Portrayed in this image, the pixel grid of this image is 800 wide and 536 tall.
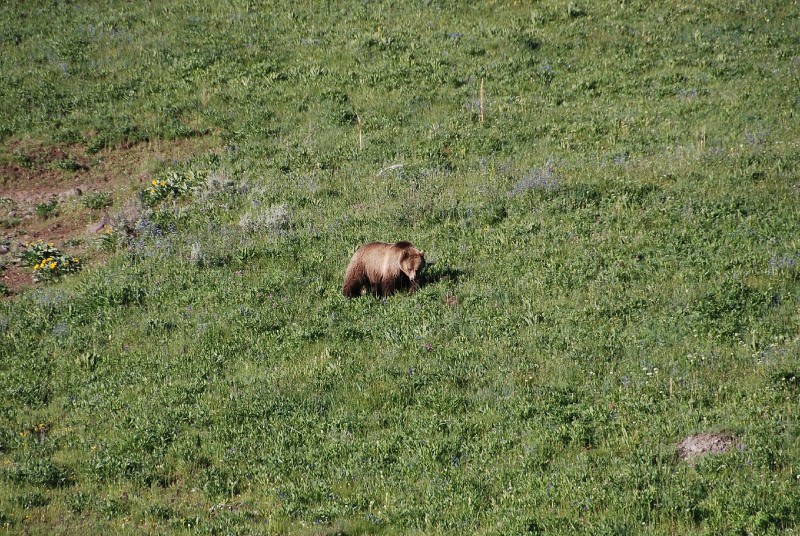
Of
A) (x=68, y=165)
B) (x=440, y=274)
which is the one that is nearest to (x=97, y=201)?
(x=68, y=165)

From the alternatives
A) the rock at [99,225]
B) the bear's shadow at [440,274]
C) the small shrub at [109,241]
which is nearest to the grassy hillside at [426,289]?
the bear's shadow at [440,274]

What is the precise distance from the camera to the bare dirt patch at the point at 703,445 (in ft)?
30.1

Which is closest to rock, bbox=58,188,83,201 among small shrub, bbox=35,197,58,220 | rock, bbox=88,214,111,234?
small shrub, bbox=35,197,58,220

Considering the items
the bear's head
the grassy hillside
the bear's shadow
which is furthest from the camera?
the bear's shadow

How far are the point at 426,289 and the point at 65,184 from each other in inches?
536

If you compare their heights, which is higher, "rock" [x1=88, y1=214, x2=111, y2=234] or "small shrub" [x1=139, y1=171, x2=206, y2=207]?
"small shrub" [x1=139, y1=171, x2=206, y2=207]

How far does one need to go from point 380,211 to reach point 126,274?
5535mm

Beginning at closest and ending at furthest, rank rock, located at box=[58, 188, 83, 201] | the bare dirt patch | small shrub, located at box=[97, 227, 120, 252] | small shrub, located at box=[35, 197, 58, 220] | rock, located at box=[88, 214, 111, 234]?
the bare dirt patch → small shrub, located at box=[97, 227, 120, 252] → rock, located at box=[88, 214, 111, 234] → small shrub, located at box=[35, 197, 58, 220] → rock, located at box=[58, 188, 83, 201]

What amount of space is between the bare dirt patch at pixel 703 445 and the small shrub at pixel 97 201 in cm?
1721

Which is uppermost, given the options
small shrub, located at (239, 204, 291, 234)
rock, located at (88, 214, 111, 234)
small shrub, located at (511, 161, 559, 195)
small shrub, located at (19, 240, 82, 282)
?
small shrub, located at (511, 161, 559, 195)

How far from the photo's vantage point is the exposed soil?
20.9 meters

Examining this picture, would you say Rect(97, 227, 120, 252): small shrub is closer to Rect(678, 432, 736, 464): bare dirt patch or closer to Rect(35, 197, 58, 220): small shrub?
Rect(35, 197, 58, 220): small shrub

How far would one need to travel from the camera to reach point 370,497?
31.8 feet

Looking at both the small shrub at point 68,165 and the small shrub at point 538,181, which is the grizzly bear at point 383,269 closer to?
the small shrub at point 538,181
